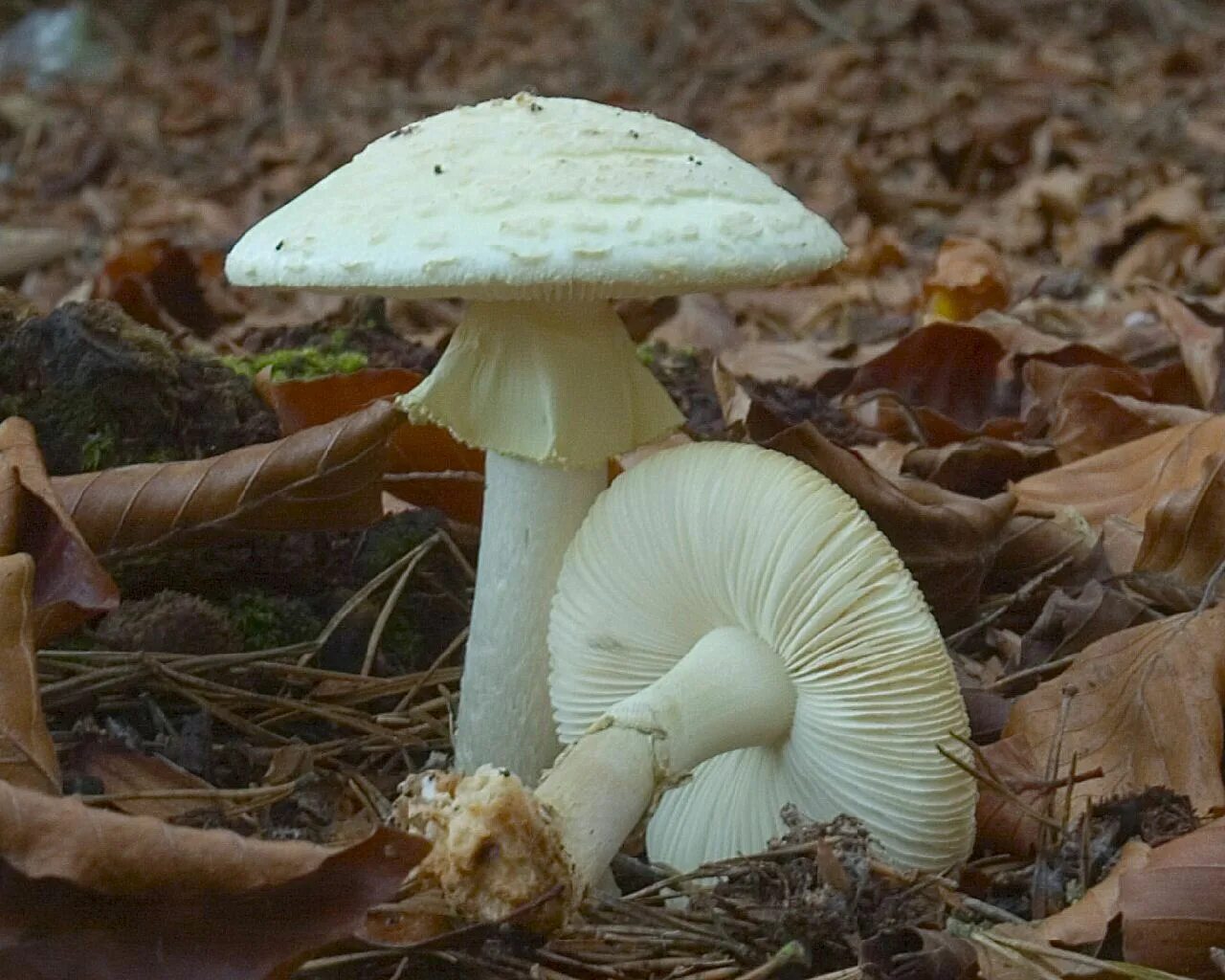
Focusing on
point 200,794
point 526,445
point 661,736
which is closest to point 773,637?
point 661,736

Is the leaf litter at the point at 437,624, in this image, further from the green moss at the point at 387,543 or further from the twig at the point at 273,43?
the twig at the point at 273,43

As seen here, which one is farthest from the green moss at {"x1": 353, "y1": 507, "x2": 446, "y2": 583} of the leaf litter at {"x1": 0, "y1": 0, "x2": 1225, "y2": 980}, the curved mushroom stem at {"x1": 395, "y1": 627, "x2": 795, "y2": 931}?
the curved mushroom stem at {"x1": 395, "y1": 627, "x2": 795, "y2": 931}

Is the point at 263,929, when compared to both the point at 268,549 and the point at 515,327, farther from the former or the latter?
the point at 268,549

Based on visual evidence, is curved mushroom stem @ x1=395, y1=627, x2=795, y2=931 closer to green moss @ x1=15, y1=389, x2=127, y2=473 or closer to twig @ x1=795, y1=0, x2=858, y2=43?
green moss @ x1=15, y1=389, x2=127, y2=473

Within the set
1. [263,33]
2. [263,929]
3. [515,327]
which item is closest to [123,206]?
[263,33]

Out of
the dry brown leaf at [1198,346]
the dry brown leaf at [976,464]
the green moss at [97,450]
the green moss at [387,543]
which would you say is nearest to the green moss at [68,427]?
the green moss at [97,450]

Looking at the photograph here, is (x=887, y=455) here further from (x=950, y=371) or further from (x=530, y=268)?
(x=530, y=268)
